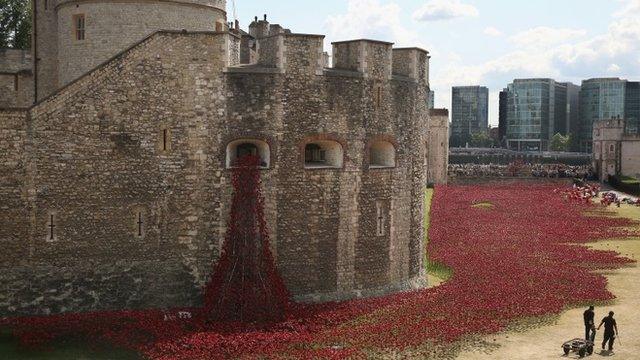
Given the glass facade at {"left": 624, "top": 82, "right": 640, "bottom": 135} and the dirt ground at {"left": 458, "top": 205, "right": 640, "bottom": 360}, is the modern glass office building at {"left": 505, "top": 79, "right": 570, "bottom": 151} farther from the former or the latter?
the dirt ground at {"left": 458, "top": 205, "right": 640, "bottom": 360}

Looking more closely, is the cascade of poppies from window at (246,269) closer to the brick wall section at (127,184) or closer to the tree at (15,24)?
the brick wall section at (127,184)

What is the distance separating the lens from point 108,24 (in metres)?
23.5

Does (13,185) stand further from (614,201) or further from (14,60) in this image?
(614,201)

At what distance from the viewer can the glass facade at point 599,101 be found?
595 ft

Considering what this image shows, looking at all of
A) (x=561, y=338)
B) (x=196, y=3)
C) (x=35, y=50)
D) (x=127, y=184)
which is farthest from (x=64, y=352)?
(x=35, y=50)

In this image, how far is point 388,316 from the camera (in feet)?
69.8

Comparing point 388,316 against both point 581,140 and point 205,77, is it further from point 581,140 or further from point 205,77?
point 581,140

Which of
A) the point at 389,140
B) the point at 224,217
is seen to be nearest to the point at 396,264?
the point at 389,140

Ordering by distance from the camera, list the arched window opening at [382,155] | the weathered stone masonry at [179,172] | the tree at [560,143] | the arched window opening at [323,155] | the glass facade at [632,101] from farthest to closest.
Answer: the glass facade at [632,101] < the tree at [560,143] < the arched window opening at [382,155] < the arched window opening at [323,155] < the weathered stone masonry at [179,172]

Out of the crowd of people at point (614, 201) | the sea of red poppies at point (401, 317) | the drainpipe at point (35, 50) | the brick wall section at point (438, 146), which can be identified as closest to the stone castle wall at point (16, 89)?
the drainpipe at point (35, 50)

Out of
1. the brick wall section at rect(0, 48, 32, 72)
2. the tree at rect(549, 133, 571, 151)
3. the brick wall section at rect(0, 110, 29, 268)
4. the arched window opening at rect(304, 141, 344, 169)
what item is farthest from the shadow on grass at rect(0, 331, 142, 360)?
the tree at rect(549, 133, 571, 151)

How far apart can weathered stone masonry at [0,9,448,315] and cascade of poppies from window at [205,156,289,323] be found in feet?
1.30

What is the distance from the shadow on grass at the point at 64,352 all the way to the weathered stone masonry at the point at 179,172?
5.93 feet

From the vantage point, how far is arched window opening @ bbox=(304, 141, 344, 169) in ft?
73.9
